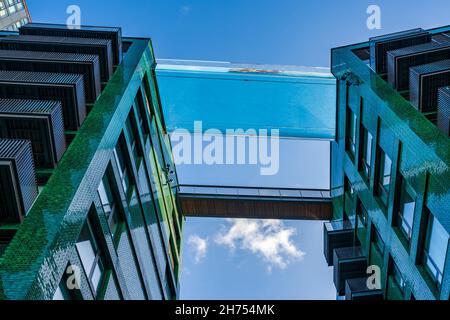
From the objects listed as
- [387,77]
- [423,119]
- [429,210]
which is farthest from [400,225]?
[387,77]

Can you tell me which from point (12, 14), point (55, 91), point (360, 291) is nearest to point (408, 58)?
point (360, 291)

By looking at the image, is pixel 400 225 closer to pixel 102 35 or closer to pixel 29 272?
pixel 29 272

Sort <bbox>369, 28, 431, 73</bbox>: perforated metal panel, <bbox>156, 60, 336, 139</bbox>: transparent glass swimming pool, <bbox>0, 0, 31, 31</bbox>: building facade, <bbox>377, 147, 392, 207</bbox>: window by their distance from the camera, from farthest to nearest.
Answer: <bbox>0, 0, 31, 31</bbox>: building facade < <bbox>156, 60, 336, 139</bbox>: transparent glass swimming pool < <bbox>369, 28, 431, 73</bbox>: perforated metal panel < <bbox>377, 147, 392, 207</bbox>: window

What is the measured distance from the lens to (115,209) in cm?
1499

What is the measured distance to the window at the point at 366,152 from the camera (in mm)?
18564

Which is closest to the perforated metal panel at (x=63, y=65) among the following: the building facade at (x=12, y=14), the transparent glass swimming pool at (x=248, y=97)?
the transparent glass swimming pool at (x=248, y=97)

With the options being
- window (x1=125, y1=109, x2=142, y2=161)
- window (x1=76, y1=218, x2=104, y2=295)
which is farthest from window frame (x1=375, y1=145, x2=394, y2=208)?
window (x1=76, y1=218, x2=104, y2=295)

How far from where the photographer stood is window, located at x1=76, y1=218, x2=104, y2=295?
37.8 feet

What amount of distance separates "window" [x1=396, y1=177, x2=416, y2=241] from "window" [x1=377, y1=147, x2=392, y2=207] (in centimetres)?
89

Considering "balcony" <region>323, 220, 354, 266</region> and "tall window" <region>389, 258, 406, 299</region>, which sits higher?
"tall window" <region>389, 258, 406, 299</region>

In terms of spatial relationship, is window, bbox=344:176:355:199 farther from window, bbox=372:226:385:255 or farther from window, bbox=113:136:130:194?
window, bbox=113:136:130:194

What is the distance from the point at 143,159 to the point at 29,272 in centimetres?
1102

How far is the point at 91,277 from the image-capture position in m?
12.0
